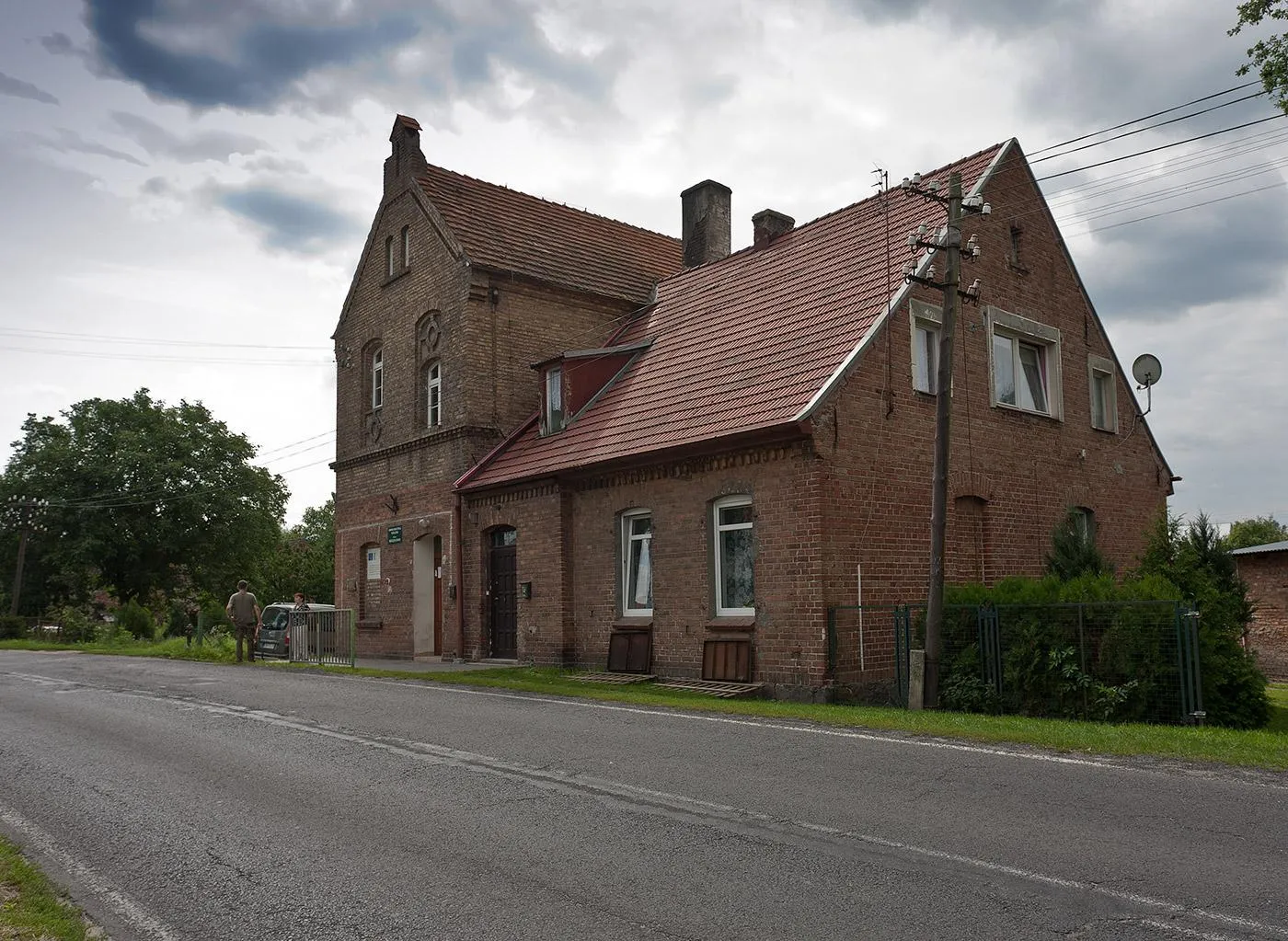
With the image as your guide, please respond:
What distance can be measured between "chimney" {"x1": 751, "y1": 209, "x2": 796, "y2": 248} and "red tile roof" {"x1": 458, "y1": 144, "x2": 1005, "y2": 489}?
0.34 metres

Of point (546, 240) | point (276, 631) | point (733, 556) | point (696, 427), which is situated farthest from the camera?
point (546, 240)

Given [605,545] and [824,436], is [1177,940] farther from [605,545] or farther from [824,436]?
[605,545]

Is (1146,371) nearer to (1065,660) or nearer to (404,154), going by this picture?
(1065,660)

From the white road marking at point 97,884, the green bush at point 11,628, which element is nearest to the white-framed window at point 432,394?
the white road marking at point 97,884

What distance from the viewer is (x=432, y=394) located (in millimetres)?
23359

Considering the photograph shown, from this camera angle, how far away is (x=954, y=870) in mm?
5246

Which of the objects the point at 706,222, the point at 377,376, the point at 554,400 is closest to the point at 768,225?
the point at 706,222

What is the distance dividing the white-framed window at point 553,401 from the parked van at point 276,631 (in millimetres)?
6526

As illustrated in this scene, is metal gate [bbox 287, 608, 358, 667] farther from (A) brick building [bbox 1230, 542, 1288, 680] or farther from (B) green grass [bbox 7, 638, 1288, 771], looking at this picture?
(A) brick building [bbox 1230, 542, 1288, 680]

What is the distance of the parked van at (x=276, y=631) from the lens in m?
22.7

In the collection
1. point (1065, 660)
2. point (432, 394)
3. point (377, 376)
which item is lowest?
point (1065, 660)

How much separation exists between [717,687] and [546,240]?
13.8 m

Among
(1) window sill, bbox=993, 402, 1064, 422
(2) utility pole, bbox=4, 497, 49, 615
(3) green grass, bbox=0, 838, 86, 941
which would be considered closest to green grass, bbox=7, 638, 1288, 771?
(1) window sill, bbox=993, 402, 1064, 422

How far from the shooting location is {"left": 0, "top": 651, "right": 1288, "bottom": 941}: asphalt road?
4676 mm
